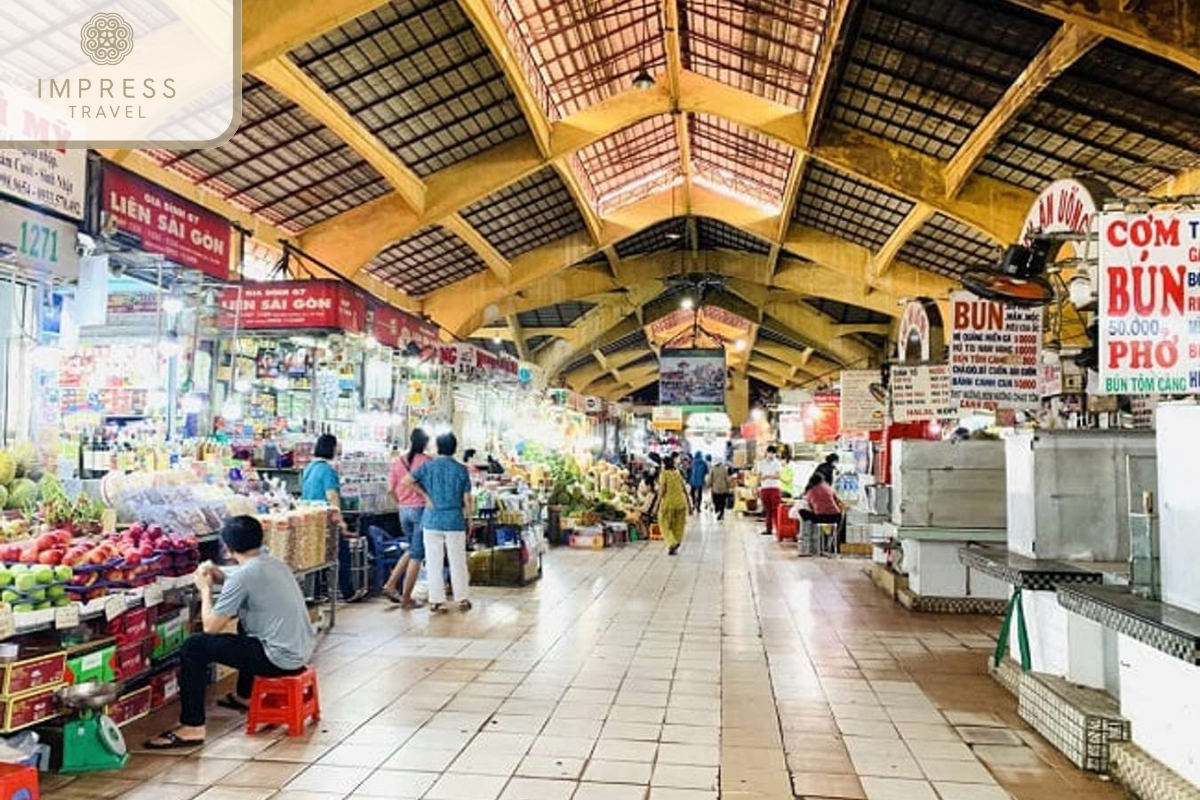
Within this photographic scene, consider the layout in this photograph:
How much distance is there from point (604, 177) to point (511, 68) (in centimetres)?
631

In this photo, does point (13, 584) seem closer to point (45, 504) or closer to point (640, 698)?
point (45, 504)

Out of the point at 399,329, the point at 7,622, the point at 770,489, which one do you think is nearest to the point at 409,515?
the point at 399,329

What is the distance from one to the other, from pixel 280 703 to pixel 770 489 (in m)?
13.6

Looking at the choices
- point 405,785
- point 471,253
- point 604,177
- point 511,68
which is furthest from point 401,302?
point 405,785

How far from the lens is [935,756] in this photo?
14.0 ft

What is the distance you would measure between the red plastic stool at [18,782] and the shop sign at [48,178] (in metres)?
3.08

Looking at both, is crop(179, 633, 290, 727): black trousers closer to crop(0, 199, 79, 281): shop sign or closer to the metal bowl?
the metal bowl

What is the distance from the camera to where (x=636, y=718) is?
4812mm

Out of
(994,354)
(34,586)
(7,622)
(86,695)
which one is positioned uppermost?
(994,354)

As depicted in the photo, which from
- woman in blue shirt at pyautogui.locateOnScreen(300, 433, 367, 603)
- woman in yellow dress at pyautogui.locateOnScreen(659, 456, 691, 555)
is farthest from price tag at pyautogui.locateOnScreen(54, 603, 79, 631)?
woman in yellow dress at pyautogui.locateOnScreen(659, 456, 691, 555)

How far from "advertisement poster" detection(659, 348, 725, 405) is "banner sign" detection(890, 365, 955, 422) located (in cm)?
906

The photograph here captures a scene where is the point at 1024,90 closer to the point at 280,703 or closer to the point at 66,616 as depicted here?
the point at 280,703

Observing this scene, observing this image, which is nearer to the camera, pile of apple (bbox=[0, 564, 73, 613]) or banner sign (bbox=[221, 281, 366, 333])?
pile of apple (bbox=[0, 564, 73, 613])

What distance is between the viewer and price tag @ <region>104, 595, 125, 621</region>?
420 centimetres
